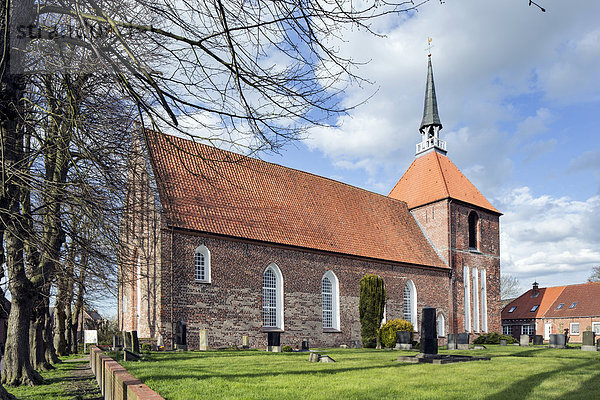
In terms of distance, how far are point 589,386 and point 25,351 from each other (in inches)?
468

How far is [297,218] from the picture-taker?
916 inches

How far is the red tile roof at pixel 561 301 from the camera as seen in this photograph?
135 ft

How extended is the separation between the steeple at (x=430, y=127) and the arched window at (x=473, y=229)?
5.36m

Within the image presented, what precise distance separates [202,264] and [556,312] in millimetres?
36442

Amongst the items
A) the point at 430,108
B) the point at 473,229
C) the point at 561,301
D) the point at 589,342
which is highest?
the point at 430,108

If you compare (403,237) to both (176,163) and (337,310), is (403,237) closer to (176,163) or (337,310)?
(337,310)

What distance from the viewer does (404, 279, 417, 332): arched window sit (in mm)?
26844

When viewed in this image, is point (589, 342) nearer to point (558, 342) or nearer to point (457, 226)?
point (558, 342)

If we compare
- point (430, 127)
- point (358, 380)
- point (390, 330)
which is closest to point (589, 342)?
point (390, 330)

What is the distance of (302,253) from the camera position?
72.6ft

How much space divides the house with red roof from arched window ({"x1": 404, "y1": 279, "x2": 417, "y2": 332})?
19712mm

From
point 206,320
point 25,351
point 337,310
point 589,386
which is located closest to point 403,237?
point 337,310

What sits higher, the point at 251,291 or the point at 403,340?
the point at 251,291

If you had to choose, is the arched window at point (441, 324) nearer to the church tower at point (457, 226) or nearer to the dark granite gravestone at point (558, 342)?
the church tower at point (457, 226)
